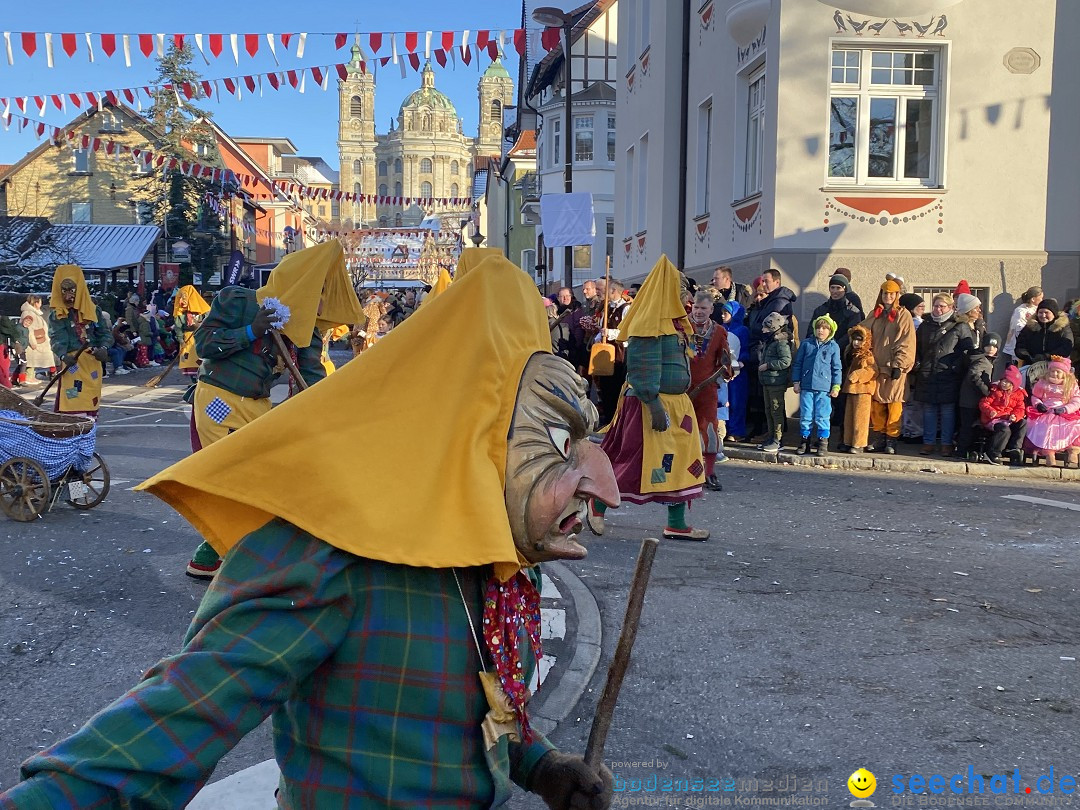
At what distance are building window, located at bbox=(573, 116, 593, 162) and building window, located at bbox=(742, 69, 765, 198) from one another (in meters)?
24.0

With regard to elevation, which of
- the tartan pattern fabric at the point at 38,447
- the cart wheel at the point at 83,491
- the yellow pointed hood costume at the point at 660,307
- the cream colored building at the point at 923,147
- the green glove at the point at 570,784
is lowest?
the cart wheel at the point at 83,491

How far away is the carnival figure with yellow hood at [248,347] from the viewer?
612 cm

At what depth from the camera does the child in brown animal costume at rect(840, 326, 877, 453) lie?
11.5 metres

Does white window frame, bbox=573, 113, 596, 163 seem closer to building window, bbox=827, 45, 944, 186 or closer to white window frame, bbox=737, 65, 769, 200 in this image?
white window frame, bbox=737, 65, 769, 200

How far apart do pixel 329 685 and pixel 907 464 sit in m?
10.4

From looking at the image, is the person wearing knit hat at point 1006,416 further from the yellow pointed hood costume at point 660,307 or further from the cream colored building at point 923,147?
the yellow pointed hood costume at point 660,307

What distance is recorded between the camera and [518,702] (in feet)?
5.37

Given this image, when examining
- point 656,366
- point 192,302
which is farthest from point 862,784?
point 192,302

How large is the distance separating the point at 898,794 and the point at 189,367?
8.86 m

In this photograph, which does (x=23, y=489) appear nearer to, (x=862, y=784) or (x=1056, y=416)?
(x=862, y=784)

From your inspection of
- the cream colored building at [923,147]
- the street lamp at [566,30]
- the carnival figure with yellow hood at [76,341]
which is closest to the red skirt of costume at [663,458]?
the carnival figure with yellow hood at [76,341]

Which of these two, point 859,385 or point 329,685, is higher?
point 329,685

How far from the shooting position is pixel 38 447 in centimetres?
781

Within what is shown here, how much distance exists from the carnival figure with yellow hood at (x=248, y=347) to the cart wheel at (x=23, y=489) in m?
2.33
